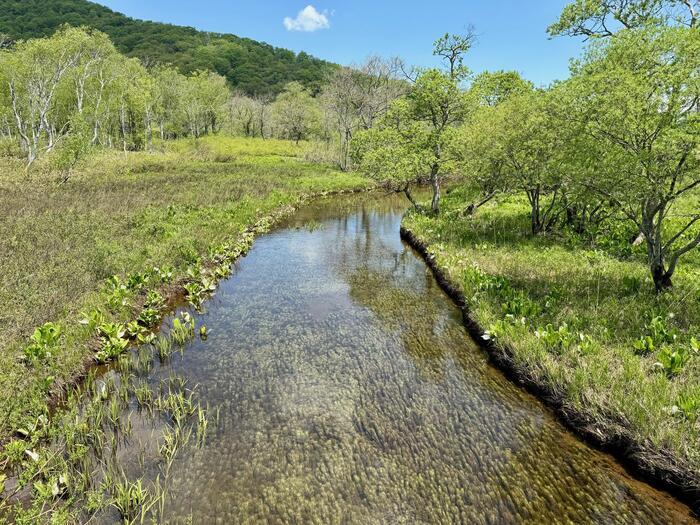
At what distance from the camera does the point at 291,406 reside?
28.4 ft

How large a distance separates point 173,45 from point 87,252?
169 meters

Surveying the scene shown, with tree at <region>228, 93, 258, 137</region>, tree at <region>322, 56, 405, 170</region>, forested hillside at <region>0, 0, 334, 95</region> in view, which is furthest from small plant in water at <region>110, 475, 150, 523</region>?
forested hillside at <region>0, 0, 334, 95</region>

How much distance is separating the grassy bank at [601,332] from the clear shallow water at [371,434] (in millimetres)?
666

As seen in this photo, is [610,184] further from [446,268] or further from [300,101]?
[300,101]

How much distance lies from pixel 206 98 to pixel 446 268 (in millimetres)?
79336

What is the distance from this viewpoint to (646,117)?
1017 centimetres

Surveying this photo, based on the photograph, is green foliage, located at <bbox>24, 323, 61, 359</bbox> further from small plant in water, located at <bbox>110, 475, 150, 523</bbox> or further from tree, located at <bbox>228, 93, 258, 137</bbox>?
tree, located at <bbox>228, 93, 258, 137</bbox>

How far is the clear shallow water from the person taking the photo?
20.5ft

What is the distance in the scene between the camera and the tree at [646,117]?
964cm

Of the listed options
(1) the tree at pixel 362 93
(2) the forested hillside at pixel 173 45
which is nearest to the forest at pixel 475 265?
(1) the tree at pixel 362 93

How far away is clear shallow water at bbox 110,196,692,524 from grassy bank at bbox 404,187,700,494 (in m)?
0.67

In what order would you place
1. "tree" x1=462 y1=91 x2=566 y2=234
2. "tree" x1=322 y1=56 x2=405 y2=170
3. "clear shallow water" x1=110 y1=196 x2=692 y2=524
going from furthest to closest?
1. "tree" x1=322 y1=56 x2=405 y2=170
2. "tree" x1=462 y1=91 x2=566 y2=234
3. "clear shallow water" x1=110 y1=196 x2=692 y2=524

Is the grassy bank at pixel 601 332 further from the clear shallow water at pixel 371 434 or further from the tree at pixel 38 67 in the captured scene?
the tree at pixel 38 67

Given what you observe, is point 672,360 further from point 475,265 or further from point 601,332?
point 475,265
